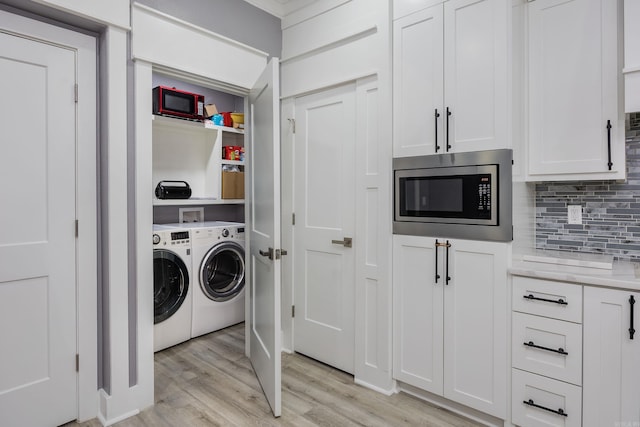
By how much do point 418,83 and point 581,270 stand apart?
131cm

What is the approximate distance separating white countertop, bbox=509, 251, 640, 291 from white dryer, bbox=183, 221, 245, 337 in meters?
2.43

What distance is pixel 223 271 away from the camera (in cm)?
353

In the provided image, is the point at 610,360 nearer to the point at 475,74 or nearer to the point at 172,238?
the point at 475,74

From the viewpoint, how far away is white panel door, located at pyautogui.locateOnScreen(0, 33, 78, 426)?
71.2 inches

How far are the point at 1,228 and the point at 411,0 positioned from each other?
253 cm

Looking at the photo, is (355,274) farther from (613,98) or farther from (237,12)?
(237,12)

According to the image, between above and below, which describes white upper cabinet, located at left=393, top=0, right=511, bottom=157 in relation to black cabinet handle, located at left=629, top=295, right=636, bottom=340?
above

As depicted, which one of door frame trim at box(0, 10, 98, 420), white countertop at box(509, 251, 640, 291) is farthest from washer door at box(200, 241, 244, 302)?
white countertop at box(509, 251, 640, 291)

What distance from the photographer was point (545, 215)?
232 cm

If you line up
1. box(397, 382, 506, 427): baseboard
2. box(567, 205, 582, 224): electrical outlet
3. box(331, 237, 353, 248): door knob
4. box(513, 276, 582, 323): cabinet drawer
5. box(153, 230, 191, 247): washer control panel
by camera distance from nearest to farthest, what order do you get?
1. box(513, 276, 582, 323): cabinet drawer
2. box(397, 382, 506, 427): baseboard
3. box(567, 205, 582, 224): electrical outlet
4. box(331, 237, 353, 248): door knob
5. box(153, 230, 191, 247): washer control panel

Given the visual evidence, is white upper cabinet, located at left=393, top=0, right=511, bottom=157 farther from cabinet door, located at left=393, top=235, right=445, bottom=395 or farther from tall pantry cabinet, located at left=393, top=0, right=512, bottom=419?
cabinet door, located at left=393, top=235, right=445, bottom=395

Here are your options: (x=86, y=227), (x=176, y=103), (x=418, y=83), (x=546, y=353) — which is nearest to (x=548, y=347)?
(x=546, y=353)

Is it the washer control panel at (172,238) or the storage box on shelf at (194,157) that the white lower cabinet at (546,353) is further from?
the storage box on shelf at (194,157)

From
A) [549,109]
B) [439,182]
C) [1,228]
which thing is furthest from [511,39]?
[1,228]
